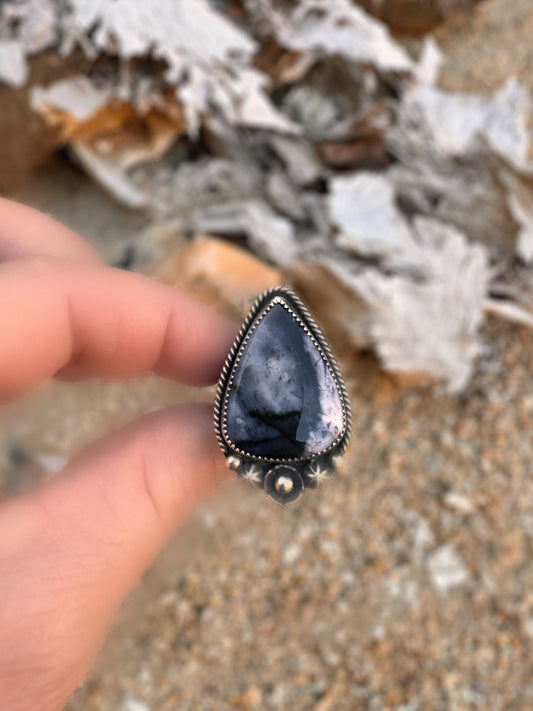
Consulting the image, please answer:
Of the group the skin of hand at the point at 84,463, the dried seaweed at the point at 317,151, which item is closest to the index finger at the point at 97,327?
the skin of hand at the point at 84,463

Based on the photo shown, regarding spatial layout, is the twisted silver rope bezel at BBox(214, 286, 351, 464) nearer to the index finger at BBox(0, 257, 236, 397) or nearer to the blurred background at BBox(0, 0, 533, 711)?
the index finger at BBox(0, 257, 236, 397)

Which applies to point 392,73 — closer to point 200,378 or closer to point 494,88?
point 494,88

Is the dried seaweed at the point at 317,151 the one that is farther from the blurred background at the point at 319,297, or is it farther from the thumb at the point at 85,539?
the thumb at the point at 85,539

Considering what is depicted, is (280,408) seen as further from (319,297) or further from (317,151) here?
(317,151)

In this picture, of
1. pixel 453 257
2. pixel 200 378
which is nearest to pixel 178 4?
pixel 453 257

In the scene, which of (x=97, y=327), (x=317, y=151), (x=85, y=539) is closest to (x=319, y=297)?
(x=317, y=151)
